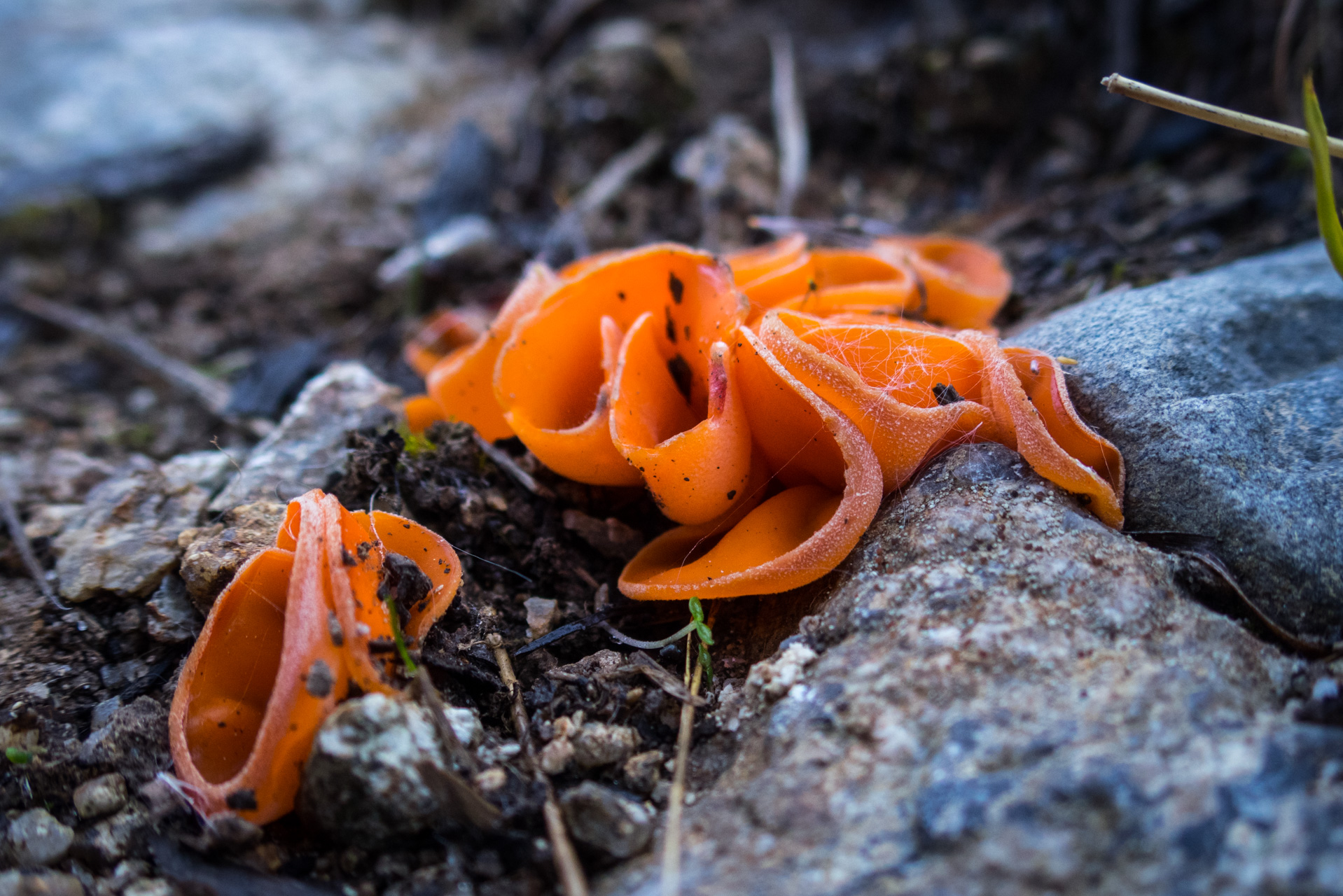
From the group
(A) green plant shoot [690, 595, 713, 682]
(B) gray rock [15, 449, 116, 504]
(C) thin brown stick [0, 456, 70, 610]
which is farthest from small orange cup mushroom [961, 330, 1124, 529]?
(B) gray rock [15, 449, 116, 504]

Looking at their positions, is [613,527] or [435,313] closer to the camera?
[613,527]

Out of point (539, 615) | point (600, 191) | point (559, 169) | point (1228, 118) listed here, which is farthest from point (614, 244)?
point (1228, 118)

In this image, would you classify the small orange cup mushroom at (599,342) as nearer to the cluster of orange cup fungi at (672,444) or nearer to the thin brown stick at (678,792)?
the cluster of orange cup fungi at (672,444)

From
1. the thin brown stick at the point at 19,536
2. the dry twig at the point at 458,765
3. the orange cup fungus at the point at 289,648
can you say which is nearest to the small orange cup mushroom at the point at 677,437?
the orange cup fungus at the point at 289,648

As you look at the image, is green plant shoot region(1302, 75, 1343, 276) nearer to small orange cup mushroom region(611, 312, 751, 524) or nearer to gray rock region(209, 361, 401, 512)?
small orange cup mushroom region(611, 312, 751, 524)

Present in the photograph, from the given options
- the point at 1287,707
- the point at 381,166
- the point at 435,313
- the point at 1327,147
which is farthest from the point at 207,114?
the point at 1287,707

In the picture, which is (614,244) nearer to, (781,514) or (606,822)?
(781,514)

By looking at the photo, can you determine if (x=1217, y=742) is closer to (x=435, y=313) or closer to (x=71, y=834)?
(x=71, y=834)
